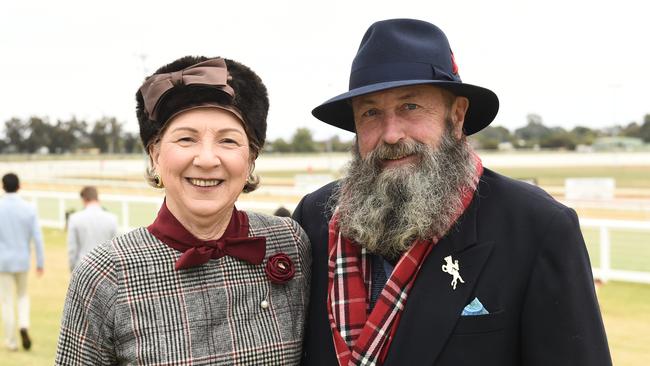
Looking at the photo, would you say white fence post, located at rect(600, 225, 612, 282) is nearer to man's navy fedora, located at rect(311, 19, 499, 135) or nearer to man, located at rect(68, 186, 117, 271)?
man, located at rect(68, 186, 117, 271)

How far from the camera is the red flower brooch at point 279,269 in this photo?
2.40m

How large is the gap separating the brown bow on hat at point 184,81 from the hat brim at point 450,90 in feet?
1.44

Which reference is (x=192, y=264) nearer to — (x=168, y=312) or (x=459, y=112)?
(x=168, y=312)

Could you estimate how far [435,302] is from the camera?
7.30ft

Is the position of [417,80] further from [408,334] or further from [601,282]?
[601,282]

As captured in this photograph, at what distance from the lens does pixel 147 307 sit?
2.21 m

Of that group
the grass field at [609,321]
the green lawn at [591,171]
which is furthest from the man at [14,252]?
the green lawn at [591,171]

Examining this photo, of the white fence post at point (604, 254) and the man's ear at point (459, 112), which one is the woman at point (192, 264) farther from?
the white fence post at point (604, 254)

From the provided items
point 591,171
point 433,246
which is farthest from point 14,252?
point 591,171

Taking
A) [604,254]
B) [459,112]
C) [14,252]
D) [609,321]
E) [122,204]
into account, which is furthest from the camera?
[122,204]

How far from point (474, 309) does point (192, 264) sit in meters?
0.89

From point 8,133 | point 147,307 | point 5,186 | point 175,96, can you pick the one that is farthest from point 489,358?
point 8,133

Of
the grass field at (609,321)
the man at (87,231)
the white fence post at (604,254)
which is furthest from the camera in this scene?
the white fence post at (604,254)

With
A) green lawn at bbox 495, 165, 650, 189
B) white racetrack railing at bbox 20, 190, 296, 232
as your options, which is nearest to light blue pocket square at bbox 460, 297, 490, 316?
white racetrack railing at bbox 20, 190, 296, 232
